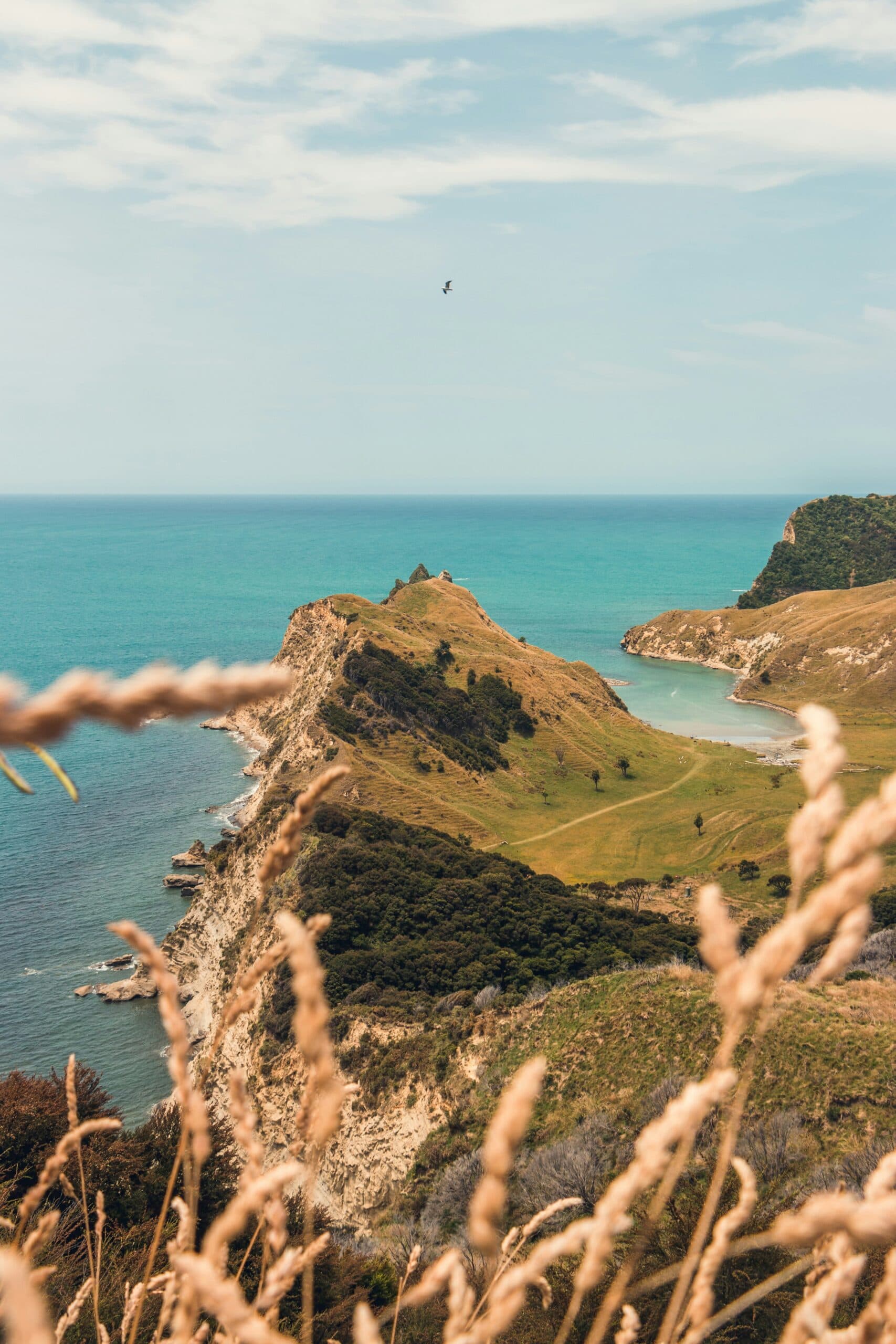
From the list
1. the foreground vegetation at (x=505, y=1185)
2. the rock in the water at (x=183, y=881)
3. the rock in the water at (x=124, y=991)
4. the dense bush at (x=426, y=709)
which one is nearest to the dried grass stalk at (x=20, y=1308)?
the foreground vegetation at (x=505, y=1185)

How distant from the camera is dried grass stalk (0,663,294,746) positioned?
1311 millimetres

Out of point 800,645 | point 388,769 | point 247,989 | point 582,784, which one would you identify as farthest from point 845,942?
point 800,645

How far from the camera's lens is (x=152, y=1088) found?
41.4 m

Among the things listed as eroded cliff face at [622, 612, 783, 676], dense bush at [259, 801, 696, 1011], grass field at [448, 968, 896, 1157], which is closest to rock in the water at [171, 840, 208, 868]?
dense bush at [259, 801, 696, 1011]

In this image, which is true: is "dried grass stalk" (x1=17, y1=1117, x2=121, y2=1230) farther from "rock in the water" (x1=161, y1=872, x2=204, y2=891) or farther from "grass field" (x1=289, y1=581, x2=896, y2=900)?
"rock in the water" (x1=161, y1=872, x2=204, y2=891)

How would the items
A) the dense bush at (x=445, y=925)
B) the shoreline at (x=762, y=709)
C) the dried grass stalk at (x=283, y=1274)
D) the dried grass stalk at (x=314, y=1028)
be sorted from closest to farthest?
the dried grass stalk at (x=314, y=1028) < the dried grass stalk at (x=283, y=1274) < the dense bush at (x=445, y=925) < the shoreline at (x=762, y=709)

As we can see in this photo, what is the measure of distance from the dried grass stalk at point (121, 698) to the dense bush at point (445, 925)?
38810 mm

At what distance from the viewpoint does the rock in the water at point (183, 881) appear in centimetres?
6109

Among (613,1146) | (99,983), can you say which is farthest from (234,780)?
(613,1146)

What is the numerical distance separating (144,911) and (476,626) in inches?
2502

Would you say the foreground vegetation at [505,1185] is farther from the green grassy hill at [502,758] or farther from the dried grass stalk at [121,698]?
the green grassy hill at [502,758]

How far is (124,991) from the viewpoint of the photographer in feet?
161

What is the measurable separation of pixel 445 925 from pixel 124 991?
19371 millimetres

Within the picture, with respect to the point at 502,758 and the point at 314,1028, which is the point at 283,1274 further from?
the point at 502,758
